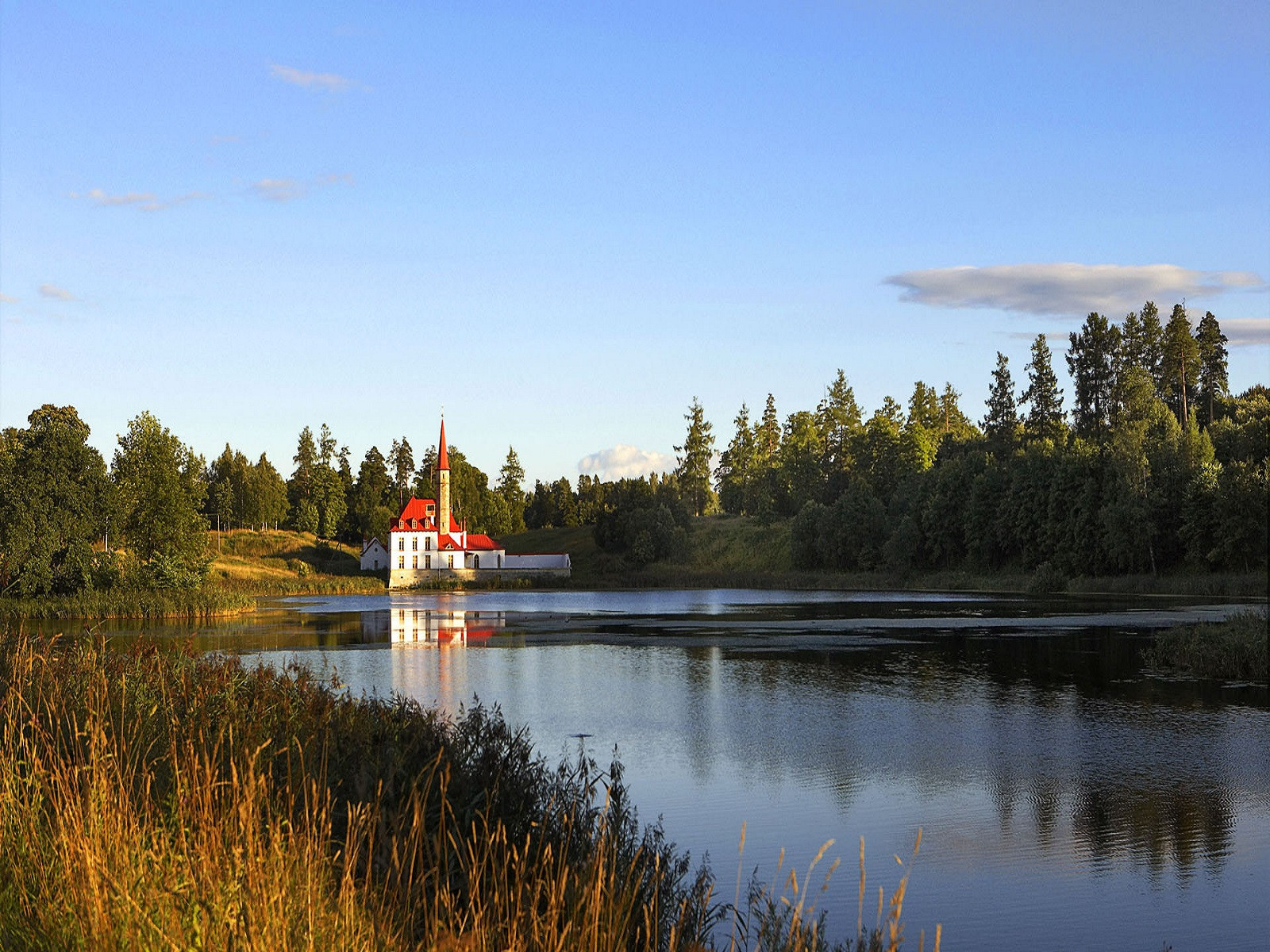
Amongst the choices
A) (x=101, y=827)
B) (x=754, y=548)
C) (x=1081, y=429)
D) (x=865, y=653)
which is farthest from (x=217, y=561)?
(x=101, y=827)

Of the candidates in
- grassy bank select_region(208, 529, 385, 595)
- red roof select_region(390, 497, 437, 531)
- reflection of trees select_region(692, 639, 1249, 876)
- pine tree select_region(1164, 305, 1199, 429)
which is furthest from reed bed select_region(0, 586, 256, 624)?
pine tree select_region(1164, 305, 1199, 429)

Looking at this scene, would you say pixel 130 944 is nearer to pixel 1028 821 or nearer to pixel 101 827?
pixel 101 827

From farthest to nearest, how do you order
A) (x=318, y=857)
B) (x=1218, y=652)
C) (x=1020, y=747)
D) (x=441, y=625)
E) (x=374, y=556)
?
1. (x=374, y=556)
2. (x=441, y=625)
3. (x=1218, y=652)
4. (x=1020, y=747)
5. (x=318, y=857)

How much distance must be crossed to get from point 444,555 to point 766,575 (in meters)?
35.8

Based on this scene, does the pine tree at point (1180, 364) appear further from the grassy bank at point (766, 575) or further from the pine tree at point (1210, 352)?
the grassy bank at point (766, 575)

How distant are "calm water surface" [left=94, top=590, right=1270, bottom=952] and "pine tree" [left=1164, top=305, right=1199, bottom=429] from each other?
56134 millimetres

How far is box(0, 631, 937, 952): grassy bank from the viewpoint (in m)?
5.43

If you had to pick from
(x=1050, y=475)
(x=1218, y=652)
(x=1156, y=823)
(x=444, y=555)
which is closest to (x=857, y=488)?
(x=1050, y=475)

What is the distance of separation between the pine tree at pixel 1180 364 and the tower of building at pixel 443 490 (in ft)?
233

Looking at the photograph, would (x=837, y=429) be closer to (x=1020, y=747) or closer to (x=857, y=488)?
(x=857, y=488)

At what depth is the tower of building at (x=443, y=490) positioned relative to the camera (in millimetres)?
126875

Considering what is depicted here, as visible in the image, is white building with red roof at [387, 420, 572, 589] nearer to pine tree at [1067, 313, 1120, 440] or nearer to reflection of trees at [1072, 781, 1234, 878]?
pine tree at [1067, 313, 1120, 440]

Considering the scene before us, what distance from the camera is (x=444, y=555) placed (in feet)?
410

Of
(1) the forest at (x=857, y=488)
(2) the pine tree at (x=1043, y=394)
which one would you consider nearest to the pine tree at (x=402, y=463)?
(1) the forest at (x=857, y=488)
